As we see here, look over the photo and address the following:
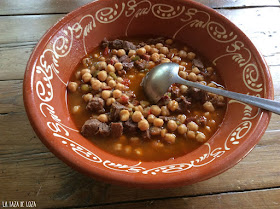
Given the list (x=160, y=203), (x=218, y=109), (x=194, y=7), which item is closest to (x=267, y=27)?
(x=194, y=7)

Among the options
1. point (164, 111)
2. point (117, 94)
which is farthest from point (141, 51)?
point (164, 111)

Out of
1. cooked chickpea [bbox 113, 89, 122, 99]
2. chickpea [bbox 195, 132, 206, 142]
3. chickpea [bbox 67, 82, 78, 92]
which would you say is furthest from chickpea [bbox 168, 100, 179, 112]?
chickpea [bbox 67, 82, 78, 92]

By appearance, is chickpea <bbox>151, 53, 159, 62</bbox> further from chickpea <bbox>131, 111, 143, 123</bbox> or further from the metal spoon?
chickpea <bbox>131, 111, 143, 123</bbox>

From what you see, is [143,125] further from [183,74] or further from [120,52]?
[120,52]

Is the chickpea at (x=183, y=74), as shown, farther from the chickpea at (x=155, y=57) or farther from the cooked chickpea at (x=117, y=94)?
the cooked chickpea at (x=117, y=94)

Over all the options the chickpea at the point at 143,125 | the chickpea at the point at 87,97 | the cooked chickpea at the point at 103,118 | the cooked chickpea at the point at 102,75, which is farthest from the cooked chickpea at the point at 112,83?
the chickpea at the point at 143,125

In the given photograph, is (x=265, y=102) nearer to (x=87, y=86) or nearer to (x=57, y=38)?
(x=87, y=86)
